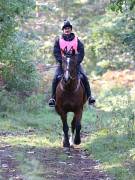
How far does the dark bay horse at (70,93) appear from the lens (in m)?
12.8

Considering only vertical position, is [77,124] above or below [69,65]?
below

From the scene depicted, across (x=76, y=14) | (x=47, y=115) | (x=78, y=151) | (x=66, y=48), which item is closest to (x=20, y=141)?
(x=78, y=151)

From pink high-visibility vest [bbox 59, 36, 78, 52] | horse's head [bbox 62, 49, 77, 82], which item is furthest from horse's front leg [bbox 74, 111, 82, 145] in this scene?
pink high-visibility vest [bbox 59, 36, 78, 52]

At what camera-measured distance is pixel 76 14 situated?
4169 cm

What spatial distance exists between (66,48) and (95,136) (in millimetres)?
3271

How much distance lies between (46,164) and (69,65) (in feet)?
8.07

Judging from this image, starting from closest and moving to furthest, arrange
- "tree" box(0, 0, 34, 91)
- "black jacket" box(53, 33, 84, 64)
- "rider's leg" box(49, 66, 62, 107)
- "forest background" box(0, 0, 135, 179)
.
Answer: "black jacket" box(53, 33, 84, 64), "rider's leg" box(49, 66, 62, 107), "forest background" box(0, 0, 135, 179), "tree" box(0, 0, 34, 91)

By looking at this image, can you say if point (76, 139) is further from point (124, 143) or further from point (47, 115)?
point (47, 115)

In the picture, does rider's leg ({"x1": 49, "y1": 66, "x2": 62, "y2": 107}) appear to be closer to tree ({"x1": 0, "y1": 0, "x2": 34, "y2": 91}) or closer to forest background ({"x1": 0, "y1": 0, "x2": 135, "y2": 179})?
forest background ({"x1": 0, "y1": 0, "x2": 135, "y2": 179})

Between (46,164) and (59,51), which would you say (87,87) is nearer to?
(59,51)

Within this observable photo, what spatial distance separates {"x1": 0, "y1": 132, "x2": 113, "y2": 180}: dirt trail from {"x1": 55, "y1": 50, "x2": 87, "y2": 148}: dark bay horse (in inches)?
26.8

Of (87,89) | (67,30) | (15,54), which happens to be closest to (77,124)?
(87,89)

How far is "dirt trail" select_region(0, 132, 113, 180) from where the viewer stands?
10133mm

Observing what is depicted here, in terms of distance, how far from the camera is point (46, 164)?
11570 mm
